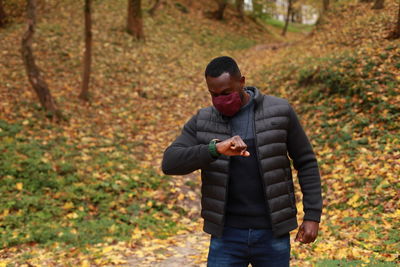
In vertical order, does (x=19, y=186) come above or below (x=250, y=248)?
below

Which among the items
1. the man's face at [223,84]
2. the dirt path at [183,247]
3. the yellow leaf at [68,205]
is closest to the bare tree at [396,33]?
the dirt path at [183,247]

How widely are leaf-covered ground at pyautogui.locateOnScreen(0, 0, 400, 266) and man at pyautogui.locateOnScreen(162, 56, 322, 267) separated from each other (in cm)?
276

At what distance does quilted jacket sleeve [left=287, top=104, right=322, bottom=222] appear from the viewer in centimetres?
291

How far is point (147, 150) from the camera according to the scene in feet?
38.9

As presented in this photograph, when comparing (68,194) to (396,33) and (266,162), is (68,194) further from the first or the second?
(396,33)

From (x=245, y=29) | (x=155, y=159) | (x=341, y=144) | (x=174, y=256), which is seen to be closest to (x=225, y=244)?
(x=174, y=256)

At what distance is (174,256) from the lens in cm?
637

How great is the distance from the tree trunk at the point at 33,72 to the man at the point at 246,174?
1010 cm

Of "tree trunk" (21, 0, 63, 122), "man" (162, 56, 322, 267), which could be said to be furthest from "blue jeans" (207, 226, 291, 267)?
"tree trunk" (21, 0, 63, 122)

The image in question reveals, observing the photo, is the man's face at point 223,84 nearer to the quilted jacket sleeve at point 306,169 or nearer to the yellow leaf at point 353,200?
the quilted jacket sleeve at point 306,169

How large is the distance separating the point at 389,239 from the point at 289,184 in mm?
3738

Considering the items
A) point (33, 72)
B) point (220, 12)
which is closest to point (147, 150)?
point (33, 72)

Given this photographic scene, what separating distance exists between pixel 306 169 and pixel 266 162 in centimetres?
37

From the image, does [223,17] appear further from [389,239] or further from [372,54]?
[389,239]
